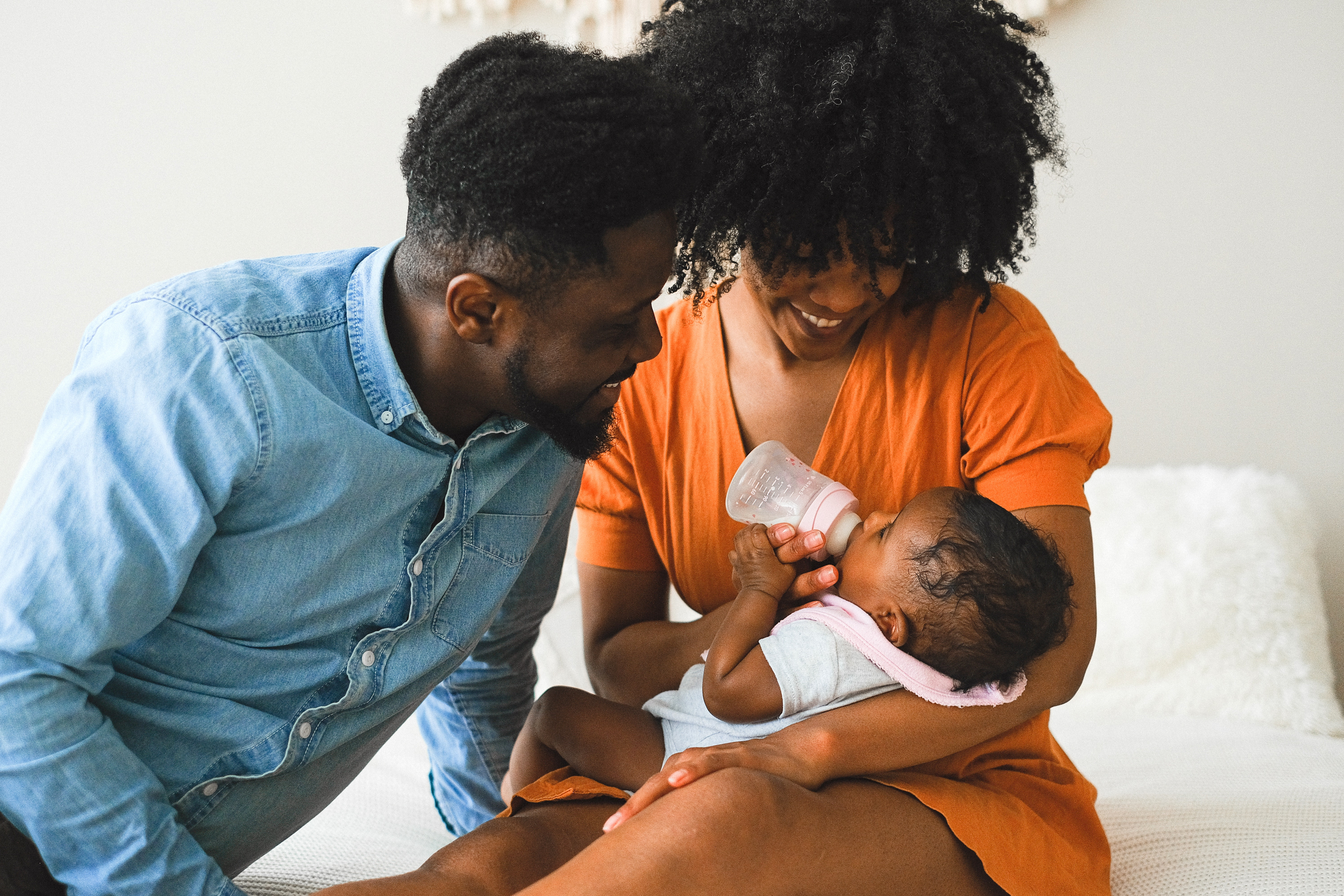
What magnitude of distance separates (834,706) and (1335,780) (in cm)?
101

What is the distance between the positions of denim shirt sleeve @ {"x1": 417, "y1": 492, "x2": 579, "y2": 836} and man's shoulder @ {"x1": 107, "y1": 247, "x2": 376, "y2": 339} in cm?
49

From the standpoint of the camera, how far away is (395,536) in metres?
1.16

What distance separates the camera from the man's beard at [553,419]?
110 centimetres

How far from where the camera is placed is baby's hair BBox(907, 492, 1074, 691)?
112 cm

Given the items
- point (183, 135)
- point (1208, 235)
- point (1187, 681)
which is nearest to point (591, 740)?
point (1187, 681)

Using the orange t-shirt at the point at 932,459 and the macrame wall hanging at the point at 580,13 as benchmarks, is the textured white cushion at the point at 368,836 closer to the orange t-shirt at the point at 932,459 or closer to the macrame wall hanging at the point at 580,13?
the orange t-shirt at the point at 932,459

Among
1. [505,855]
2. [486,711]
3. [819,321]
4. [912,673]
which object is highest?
[819,321]

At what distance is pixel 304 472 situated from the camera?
1.04 metres

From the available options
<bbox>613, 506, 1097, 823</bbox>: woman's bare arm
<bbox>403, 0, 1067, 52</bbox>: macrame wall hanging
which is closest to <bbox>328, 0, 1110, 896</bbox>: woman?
<bbox>613, 506, 1097, 823</bbox>: woman's bare arm

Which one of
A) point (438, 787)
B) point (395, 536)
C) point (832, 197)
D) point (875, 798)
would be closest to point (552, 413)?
point (395, 536)

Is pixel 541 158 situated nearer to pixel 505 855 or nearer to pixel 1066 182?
pixel 505 855

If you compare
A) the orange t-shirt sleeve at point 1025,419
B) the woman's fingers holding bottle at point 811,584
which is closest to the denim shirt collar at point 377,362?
the woman's fingers holding bottle at point 811,584

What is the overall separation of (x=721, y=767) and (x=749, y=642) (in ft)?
0.71

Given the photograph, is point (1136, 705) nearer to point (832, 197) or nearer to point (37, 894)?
point (832, 197)
